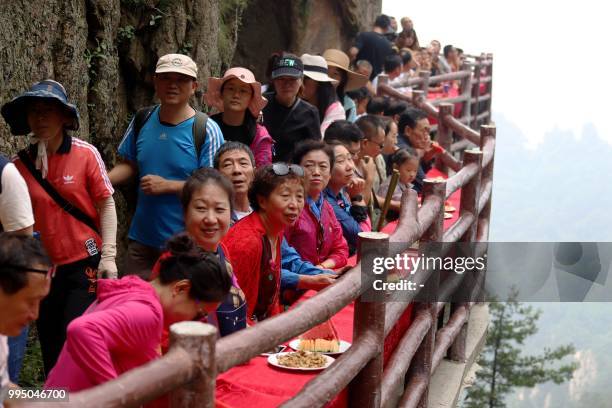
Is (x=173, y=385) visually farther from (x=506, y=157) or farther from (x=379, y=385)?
(x=506, y=157)

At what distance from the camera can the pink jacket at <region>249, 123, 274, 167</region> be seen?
4570mm

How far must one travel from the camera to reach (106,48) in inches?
228

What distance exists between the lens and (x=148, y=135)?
4.07 m

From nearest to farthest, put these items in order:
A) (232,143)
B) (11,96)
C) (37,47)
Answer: (232,143), (11,96), (37,47)

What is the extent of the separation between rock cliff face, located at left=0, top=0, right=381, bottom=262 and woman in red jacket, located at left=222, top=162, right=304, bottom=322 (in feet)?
5.04

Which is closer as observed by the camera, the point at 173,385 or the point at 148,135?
the point at 173,385

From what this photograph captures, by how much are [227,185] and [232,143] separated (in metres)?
0.72

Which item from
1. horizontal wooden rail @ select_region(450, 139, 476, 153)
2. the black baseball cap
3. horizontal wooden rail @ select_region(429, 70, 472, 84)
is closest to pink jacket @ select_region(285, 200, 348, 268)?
the black baseball cap

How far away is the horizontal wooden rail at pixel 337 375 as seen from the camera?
8.99 feet

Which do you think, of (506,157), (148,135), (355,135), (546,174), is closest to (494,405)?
(355,135)

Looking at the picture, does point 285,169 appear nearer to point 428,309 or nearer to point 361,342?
point 361,342

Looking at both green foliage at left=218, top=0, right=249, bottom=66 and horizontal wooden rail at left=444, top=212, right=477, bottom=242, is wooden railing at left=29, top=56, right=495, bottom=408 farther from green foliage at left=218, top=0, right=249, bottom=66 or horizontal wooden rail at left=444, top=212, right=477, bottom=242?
green foliage at left=218, top=0, right=249, bottom=66

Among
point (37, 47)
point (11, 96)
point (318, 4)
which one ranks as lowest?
point (11, 96)

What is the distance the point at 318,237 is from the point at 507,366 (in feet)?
71.1
